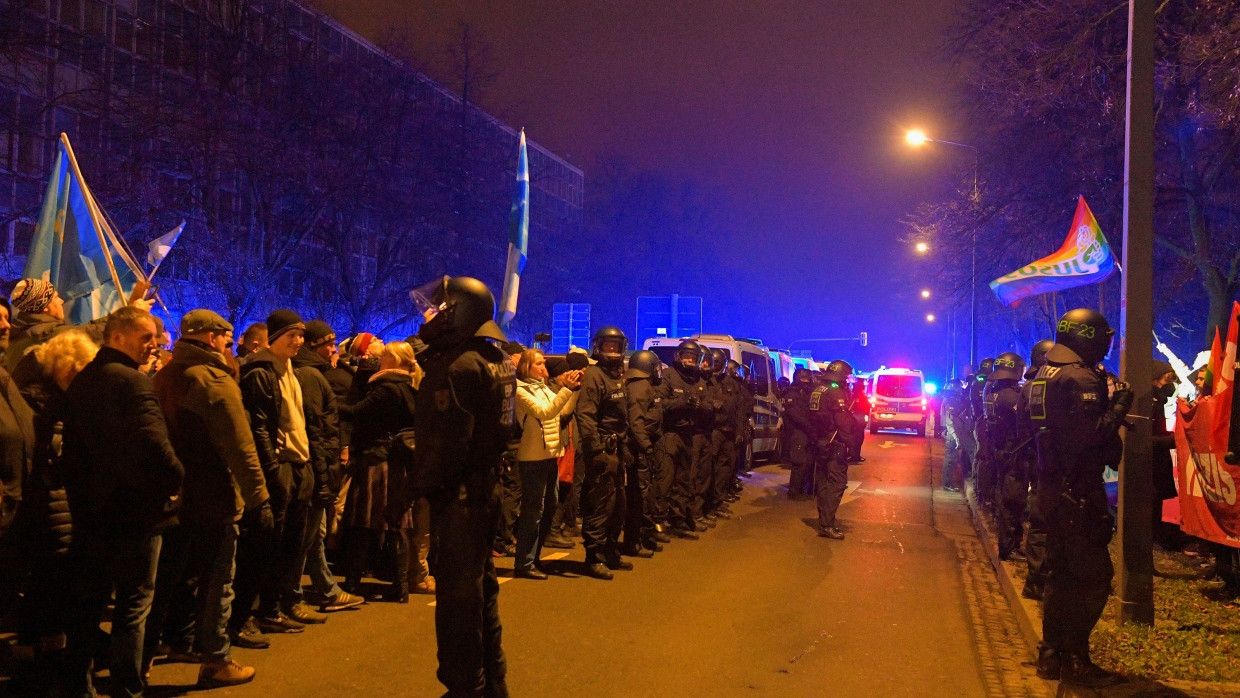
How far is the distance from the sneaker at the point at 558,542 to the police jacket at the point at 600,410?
2.07 meters

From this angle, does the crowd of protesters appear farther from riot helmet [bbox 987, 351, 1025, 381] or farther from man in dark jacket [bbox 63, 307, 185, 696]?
riot helmet [bbox 987, 351, 1025, 381]

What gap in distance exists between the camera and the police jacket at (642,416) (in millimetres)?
8711

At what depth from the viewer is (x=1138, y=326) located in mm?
7117

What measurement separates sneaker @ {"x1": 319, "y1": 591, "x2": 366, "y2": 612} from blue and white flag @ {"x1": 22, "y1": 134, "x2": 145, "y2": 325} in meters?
3.13

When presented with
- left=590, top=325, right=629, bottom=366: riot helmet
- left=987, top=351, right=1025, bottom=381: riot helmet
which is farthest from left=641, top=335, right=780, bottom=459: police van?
left=590, top=325, right=629, bottom=366: riot helmet

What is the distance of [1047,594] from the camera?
18.9ft

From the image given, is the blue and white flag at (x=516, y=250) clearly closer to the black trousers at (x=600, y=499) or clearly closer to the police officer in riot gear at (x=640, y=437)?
the police officer in riot gear at (x=640, y=437)

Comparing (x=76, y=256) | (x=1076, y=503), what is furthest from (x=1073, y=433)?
(x=76, y=256)

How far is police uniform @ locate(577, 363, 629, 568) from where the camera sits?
8.30 m

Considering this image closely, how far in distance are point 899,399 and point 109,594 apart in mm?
28505

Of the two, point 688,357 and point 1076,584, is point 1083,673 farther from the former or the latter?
point 688,357

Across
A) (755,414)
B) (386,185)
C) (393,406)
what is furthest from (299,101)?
(393,406)

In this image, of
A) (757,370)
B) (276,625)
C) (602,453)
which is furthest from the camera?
(757,370)

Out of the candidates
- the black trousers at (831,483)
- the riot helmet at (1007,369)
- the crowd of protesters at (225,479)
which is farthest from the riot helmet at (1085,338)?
the black trousers at (831,483)
